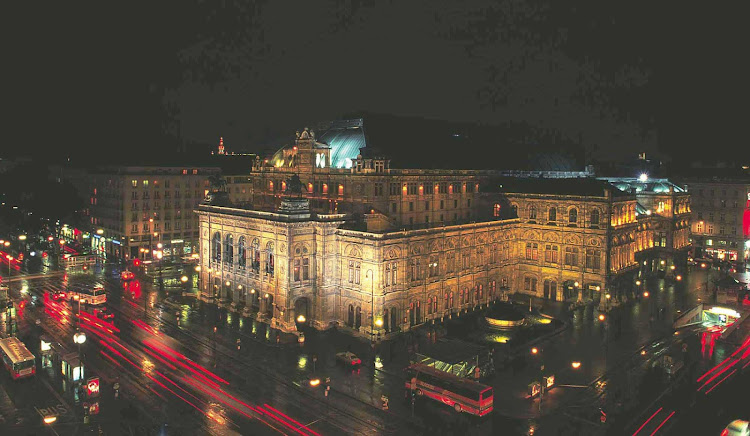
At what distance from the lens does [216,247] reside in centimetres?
8512

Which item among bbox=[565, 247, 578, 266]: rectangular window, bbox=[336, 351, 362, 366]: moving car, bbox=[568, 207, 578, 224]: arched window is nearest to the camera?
bbox=[336, 351, 362, 366]: moving car

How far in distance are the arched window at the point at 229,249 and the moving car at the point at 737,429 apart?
202 feet

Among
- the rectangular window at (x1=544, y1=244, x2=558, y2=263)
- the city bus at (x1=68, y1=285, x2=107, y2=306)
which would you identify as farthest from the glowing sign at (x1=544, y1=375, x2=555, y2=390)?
the city bus at (x1=68, y1=285, x2=107, y2=306)

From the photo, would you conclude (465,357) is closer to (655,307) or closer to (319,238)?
(319,238)

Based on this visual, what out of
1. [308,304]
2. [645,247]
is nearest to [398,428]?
[308,304]

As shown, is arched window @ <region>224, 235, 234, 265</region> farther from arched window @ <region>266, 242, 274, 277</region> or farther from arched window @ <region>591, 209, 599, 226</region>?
arched window @ <region>591, 209, 599, 226</region>

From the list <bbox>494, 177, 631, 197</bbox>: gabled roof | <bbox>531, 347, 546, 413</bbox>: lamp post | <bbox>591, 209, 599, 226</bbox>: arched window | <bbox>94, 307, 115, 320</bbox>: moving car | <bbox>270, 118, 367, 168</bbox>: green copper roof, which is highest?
<bbox>270, 118, 367, 168</bbox>: green copper roof

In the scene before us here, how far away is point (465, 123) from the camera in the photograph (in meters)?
109

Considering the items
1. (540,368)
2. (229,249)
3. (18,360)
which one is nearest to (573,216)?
(540,368)

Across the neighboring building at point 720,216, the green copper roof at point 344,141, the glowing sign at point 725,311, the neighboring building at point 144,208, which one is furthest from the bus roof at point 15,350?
the neighboring building at point 720,216

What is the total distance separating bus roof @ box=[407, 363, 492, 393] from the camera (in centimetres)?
4669

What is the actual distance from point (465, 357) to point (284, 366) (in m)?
18.3

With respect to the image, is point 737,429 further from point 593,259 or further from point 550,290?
point 550,290

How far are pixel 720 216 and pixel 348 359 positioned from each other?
99.1m
